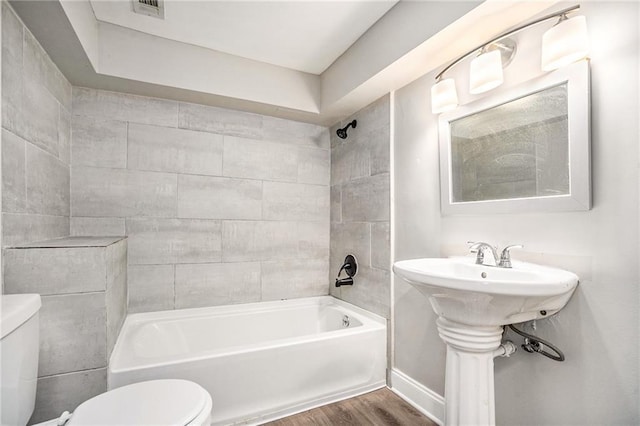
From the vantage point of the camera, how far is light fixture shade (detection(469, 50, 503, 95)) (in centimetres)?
140

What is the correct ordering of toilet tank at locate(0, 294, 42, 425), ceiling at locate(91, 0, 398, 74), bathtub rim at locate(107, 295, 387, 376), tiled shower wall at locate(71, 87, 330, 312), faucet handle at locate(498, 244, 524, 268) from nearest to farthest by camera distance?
toilet tank at locate(0, 294, 42, 425), faucet handle at locate(498, 244, 524, 268), bathtub rim at locate(107, 295, 387, 376), ceiling at locate(91, 0, 398, 74), tiled shower wall at locate(71, 87, 330, 312)

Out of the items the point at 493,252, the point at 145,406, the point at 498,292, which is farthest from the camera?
the point at 493,252

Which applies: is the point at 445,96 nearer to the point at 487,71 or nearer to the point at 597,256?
the point at 487,71

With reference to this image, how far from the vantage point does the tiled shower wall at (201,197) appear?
2.16m

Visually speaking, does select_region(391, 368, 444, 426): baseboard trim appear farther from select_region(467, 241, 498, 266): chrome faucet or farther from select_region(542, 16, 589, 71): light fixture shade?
select_region(542, 16, 589, 71): light fixture shade

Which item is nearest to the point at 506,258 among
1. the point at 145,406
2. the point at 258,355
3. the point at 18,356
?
the point at 258,355

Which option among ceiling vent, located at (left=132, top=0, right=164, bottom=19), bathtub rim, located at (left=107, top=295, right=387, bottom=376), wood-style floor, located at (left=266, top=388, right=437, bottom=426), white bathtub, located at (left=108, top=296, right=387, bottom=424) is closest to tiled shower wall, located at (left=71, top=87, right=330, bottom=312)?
bathtub rim, located at (left=107, top=295, right=387, bottom=376)

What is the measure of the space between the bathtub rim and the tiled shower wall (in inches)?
2.5

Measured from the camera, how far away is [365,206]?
96.3 inches

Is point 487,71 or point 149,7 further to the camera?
point 149,7

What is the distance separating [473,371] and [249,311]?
171cm

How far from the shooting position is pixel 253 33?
200 centimetres

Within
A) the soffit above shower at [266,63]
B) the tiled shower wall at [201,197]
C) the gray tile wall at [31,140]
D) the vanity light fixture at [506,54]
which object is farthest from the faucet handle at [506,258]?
the gray tile wall at [31,140]

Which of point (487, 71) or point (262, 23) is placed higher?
point (262, 23)
